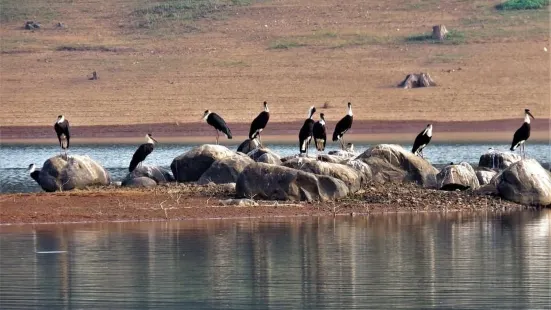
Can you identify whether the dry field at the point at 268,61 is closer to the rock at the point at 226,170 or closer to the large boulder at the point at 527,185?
the rock at the point at 226,170

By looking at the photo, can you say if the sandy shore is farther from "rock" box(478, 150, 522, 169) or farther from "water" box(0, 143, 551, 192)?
"water" box(0, 143, 551, 192)

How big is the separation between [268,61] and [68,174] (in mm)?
31311

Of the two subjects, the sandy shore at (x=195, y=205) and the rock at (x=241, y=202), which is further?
the rock at (x=241, y=202)

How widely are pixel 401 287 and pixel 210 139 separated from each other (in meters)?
28.4

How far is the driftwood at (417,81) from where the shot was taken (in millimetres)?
47000

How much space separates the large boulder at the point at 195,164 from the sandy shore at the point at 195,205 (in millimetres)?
1565

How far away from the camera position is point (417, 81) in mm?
47188

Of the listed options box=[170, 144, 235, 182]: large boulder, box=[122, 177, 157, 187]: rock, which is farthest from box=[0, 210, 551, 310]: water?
box=[170, 144, 235, 182]: large boulder

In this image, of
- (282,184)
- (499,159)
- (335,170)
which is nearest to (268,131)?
(499,159)

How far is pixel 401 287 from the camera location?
12.2 m

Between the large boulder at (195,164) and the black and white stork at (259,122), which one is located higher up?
the black and white stork at (259,122)

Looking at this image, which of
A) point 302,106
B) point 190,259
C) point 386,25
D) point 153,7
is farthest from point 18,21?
point 190,259

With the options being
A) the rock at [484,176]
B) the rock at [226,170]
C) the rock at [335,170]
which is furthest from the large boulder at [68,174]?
the rock at [484,176]

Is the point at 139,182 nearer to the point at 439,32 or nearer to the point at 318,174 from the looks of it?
the point at 318,174
